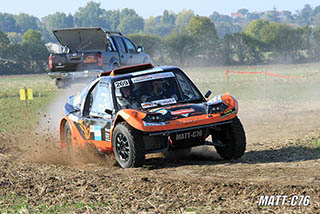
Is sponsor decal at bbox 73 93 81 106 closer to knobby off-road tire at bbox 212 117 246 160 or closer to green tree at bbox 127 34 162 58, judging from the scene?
knobby off-road tire at bbox 212 117 246 160

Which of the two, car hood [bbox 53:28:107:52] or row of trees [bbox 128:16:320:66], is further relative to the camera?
row of trees [bbox 128:16:320:66]

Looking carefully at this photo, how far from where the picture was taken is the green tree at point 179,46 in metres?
77.6

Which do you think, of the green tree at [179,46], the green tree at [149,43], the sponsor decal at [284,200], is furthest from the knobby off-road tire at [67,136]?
the green tree at [149,43]

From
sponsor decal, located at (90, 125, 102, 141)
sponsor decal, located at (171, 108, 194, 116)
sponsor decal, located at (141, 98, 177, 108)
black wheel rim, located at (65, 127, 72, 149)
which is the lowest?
black wheel rim, located at (65, 127, 72, 149)

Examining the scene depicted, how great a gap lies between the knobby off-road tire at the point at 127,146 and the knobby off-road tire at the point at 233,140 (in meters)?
1.54

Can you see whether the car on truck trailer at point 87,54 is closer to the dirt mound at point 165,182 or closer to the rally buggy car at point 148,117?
the rally buggy car at point 148,117

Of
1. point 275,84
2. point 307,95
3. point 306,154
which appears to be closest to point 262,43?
point 275,84

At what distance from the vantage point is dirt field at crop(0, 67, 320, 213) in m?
6.00

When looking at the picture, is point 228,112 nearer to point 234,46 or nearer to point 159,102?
point 159,102

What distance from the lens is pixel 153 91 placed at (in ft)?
30.7

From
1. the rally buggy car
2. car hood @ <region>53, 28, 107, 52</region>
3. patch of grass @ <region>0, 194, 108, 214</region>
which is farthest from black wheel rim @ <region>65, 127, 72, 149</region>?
car hood @ <region>53, 28, 107, 52</region>

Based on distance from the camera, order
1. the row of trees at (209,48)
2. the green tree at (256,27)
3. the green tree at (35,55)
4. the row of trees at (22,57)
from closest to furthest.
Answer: the row of trees at (22,57) < the green tree at (35,55) < the row of trees at (209,48) < the green tree at (256,27)

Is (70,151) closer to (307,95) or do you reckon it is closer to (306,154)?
(306,154)

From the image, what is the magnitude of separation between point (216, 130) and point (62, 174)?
2710 mm
